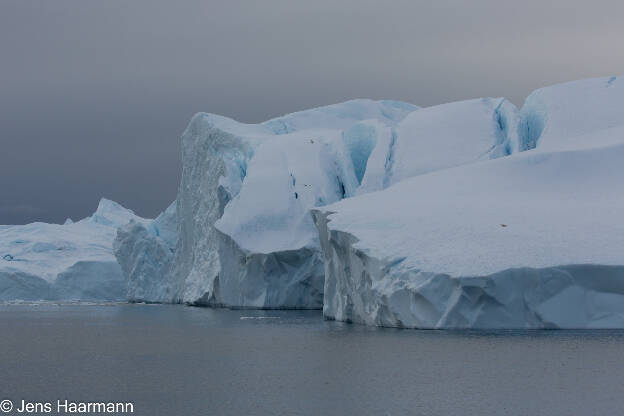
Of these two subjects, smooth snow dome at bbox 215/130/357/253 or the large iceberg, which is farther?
smooth snow dome at bbox 215/130/357/253

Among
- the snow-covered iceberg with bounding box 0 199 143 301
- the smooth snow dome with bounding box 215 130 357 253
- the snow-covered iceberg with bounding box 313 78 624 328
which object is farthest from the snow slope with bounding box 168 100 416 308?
the snow-covered iceberg with bounding box 0 199 143 301

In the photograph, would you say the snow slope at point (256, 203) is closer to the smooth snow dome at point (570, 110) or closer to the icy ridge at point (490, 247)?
the icy ridge at point (490, 247)

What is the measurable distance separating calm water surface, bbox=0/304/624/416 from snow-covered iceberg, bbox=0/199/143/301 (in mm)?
29412

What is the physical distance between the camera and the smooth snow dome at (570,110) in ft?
97.4

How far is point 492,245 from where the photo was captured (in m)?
19.6

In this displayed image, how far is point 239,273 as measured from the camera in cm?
3234

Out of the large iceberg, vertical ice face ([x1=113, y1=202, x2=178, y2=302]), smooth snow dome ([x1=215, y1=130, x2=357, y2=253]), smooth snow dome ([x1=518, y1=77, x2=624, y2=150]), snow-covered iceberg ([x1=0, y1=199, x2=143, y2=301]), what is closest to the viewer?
smooth snow dome ([x1=518, y1=77, x2=624, y2=150])

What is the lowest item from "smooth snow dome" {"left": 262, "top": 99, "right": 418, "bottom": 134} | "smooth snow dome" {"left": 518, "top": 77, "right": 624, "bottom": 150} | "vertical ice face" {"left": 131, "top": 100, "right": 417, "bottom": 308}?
"vertical ice face" {"left": 131, "top": 100, "right": 417, "bottom": 308}

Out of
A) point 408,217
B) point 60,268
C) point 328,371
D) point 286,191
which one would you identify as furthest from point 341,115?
point 328,371

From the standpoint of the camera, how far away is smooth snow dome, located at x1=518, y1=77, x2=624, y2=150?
2969 centimetres

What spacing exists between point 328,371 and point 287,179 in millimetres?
19144

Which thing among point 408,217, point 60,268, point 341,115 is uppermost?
point 341,115

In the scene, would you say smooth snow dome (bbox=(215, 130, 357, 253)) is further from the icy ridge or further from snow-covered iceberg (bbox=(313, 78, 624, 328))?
the icy ridge

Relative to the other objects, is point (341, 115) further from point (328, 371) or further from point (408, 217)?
point (328, 371)
